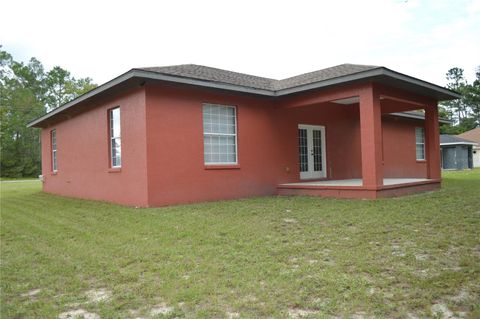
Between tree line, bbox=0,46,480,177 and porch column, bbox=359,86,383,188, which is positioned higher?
tree line, bbox=0,46,480,177

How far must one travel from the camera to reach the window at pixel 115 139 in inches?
408

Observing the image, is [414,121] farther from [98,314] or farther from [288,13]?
[98,314]

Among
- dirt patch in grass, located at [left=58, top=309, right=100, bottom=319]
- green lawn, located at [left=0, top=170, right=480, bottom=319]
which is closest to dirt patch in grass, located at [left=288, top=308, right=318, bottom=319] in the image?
green lawn, located at [left=0, top=170, right=480, bottom=319]

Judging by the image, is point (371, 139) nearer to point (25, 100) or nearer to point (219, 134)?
point (219, 134)

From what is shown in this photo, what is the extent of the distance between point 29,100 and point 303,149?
38.5m

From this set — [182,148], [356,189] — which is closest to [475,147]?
[356,189]

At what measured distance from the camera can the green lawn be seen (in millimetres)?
3125

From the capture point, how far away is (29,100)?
41156 mm

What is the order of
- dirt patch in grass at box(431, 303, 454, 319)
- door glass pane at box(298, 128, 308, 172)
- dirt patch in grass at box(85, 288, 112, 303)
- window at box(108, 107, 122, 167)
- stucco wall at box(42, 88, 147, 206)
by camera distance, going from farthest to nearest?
door glass pane at box(298, 128, 308, 172)
window at box(108, 107, 122, 167)
stucco wall at box(42, 88, 147, 206)
dirt patch in grass at box(85, 288, 112, 303)
dirt patch in grass at box(431, 303, 454, 319)

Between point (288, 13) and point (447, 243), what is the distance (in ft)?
13.5

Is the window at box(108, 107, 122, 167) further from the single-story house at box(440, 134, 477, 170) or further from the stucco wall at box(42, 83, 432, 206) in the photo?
the single-story house at box(440, 134, 477, 170)

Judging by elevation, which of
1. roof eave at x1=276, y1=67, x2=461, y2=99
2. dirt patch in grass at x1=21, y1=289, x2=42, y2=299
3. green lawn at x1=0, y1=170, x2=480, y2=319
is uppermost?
roof eave at x1=276, y1=67, x2=461, y2=99

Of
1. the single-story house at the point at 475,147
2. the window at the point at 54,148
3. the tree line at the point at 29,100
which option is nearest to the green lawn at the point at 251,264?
the window at the point at 54,148

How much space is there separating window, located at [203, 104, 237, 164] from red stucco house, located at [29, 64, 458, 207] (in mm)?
29
